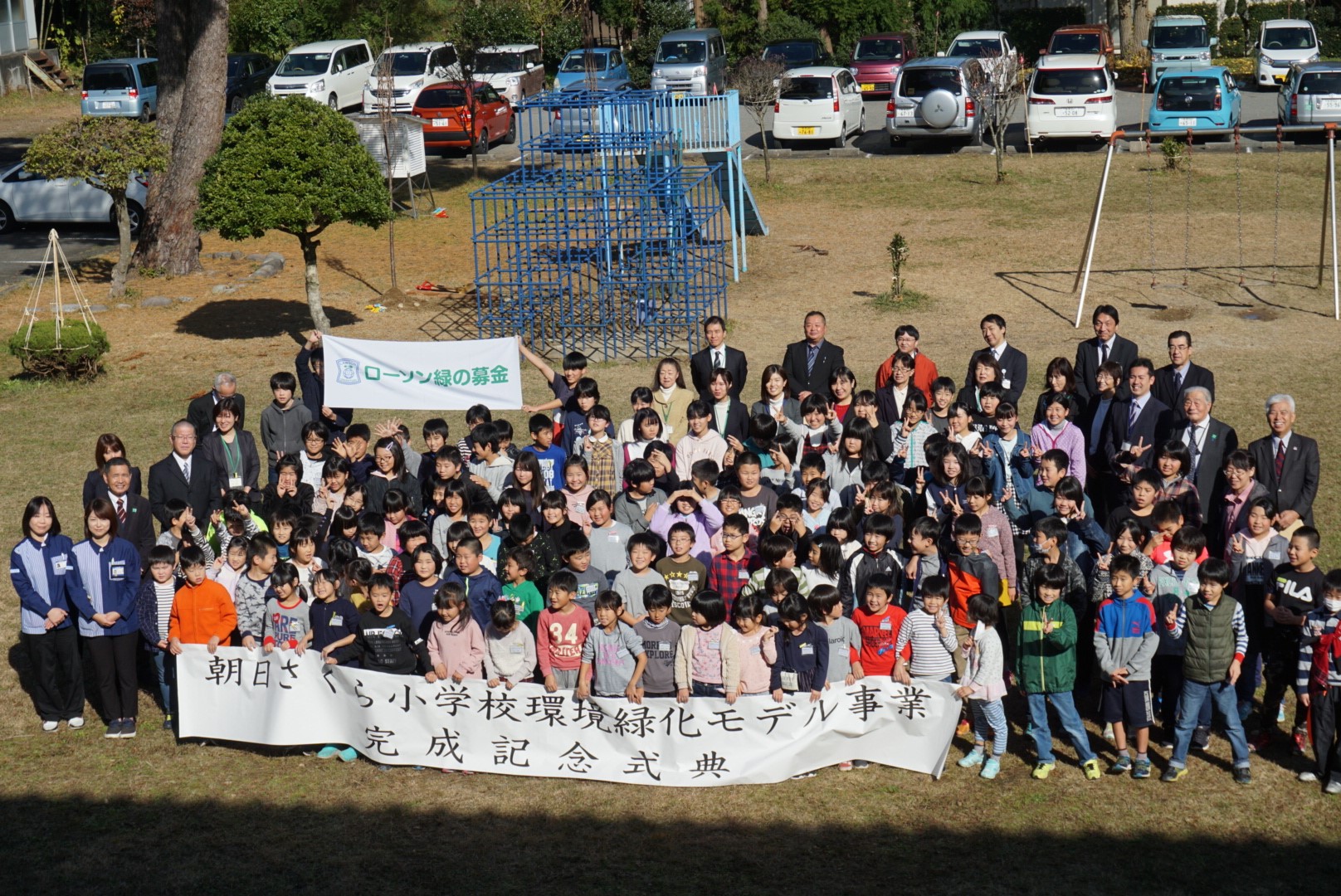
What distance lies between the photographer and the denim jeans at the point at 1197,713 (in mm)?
8289

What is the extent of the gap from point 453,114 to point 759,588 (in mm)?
23448

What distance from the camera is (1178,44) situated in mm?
35188

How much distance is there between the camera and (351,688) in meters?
8.78

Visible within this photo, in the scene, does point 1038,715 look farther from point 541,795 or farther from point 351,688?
point 351,688

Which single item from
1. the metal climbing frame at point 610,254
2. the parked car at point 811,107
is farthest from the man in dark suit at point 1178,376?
the parked car at point 811,107

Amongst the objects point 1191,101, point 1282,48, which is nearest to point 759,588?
point 1191,101

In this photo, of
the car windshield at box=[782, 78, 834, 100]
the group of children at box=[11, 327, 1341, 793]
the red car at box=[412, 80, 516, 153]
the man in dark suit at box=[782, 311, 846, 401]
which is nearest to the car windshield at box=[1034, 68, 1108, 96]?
the car windshield at box=[782, 78, 834, 100]

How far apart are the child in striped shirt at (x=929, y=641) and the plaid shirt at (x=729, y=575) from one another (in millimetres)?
1131

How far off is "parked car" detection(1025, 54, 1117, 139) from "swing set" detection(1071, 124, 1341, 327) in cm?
99

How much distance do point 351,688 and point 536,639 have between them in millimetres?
1200

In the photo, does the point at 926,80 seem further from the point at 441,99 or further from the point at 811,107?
the point at 441,99

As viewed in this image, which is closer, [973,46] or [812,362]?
[812,362]

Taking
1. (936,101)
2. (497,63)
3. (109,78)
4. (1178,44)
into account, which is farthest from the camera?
(1178,44)

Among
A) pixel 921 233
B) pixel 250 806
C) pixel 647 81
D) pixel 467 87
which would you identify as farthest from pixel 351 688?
pixel 647 81
